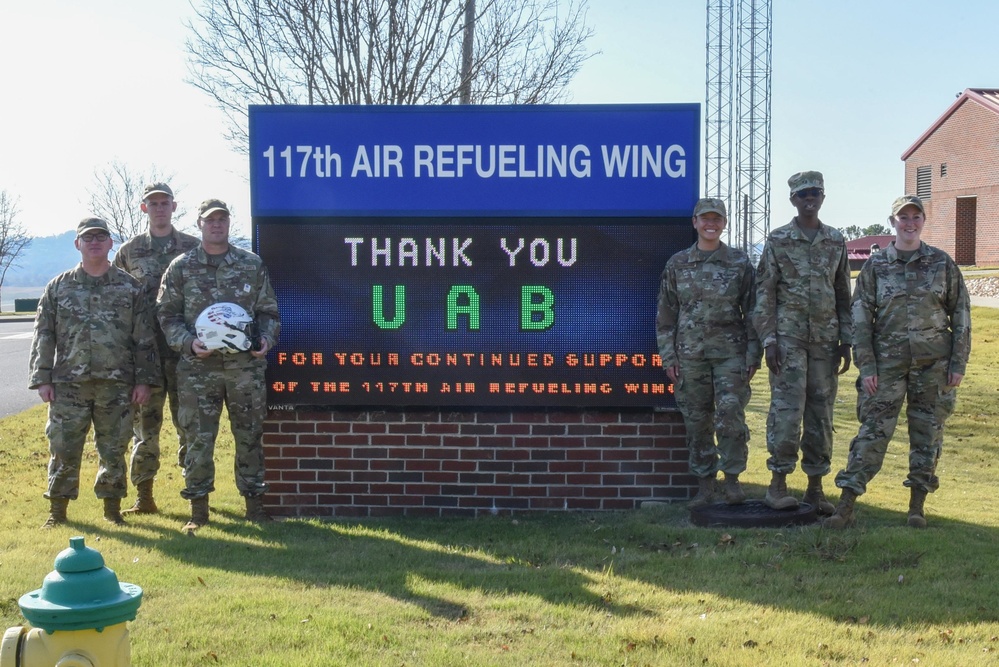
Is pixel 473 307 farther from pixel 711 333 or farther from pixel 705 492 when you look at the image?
pixel 705 492

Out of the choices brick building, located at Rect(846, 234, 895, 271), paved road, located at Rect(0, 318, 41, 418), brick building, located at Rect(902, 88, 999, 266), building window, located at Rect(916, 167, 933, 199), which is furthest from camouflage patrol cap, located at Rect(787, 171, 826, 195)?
building window, located at Rect(916, 167, 933, 199)

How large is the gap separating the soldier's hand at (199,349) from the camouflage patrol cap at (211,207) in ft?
2.86

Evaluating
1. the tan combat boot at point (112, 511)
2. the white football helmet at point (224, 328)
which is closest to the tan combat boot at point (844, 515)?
the white football helmet at point (224, 328)

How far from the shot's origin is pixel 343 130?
7277mm

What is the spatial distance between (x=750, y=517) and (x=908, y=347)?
1.49m

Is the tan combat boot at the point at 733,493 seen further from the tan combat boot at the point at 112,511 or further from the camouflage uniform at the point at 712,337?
the tan combat boot at the point at 112,511

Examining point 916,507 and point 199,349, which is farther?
point 916,507

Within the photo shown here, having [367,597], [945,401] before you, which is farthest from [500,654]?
[945,401]

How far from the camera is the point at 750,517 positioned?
682cm

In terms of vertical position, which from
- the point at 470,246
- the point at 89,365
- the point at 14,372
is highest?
the point at 470,246

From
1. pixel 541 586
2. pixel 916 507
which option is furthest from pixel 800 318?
pixel 541 586

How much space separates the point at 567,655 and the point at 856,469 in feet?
10.0

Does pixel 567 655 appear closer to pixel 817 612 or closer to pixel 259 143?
pixel 817 612

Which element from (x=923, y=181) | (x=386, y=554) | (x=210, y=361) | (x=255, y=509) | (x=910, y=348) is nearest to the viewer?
(x=386, y=554)
